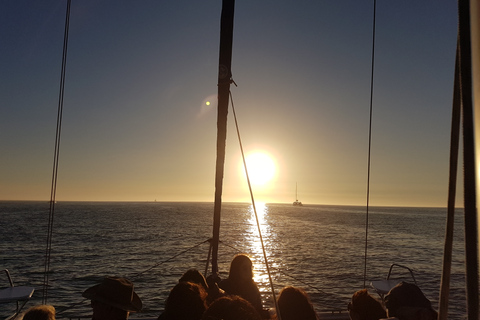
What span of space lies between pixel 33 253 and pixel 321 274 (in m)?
28.9

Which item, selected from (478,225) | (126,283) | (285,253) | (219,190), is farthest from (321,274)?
(478,225)

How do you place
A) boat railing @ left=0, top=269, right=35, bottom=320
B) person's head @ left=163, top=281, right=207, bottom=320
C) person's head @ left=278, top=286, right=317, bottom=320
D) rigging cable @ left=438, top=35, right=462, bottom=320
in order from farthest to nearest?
boat railing @ left=0, top=269, right=35, bottom=320 → person's head @ left=163, top=281, right=207, bottom=320 → person's head @ left=278, top=286, right=317, bottom=320 → rigging cable @ left=438, top=35, right=462, bottom=320

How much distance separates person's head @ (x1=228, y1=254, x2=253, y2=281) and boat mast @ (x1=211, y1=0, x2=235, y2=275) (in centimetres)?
161

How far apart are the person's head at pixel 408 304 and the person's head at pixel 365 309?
403mm

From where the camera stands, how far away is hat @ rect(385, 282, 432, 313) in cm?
267

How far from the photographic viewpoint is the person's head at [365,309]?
3211mm

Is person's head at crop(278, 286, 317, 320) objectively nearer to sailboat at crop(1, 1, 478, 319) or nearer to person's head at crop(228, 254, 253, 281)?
person's head at crop(228, 254, 253, 281)

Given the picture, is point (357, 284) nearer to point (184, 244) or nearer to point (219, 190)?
point (219, 190)

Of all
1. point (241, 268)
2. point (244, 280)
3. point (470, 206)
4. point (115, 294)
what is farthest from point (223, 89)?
point (470, 206)

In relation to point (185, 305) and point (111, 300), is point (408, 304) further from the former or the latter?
point (111, 300)

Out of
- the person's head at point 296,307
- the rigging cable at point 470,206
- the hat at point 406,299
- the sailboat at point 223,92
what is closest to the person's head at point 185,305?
the person's head at point 296,307

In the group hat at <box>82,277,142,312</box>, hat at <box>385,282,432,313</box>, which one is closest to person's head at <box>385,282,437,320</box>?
hat at <box>385,282,432,313</box>

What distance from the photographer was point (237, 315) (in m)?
2.26

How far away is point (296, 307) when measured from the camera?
2.81 metres
